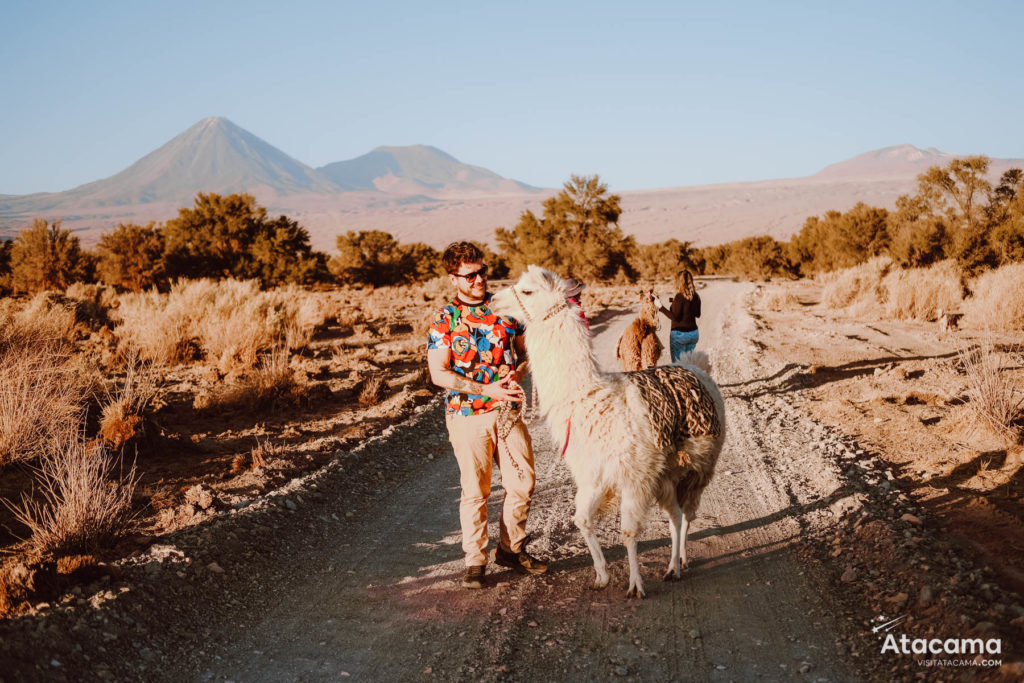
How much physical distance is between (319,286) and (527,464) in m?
31.1

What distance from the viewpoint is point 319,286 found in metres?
33.7

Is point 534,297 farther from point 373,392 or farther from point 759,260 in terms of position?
point 759,260

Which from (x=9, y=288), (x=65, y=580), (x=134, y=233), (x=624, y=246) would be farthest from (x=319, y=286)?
(x=65, y=580)

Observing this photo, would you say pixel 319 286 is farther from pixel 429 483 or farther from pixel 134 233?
pixel 429 483

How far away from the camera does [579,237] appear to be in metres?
39.9

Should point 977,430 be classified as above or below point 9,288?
below

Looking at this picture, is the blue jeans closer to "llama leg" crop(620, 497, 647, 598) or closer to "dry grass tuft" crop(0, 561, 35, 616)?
"llama leg" crop(620, 497, 647, 598)

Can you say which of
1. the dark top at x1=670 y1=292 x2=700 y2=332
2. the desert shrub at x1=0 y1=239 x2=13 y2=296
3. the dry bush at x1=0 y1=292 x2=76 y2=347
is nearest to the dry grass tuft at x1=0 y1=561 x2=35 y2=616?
the dry bush at x1=0 y1=292 x2=76 y2=347

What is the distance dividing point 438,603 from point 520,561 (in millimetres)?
706

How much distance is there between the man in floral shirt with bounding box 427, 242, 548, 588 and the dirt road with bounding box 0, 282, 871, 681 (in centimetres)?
50

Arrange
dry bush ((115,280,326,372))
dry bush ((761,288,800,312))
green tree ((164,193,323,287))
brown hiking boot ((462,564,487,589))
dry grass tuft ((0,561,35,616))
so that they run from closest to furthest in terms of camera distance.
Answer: dry grass tuft ((0,561,35,616)), brown hiking boot ((462,564,487,589)), dry bush ((115,280,326,372)), dry bush ((761,288,800,312)), green tree ((164,193,323,287))

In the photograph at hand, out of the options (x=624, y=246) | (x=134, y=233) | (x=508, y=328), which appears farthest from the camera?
(x=624, y=246)

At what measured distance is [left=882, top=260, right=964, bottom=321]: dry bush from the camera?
18562 millimetres

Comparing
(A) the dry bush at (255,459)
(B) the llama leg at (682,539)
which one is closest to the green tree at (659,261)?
(A) the dry bush at (255,459)
